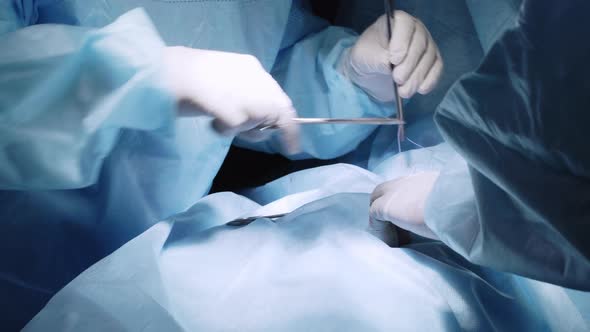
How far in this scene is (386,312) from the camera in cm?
71

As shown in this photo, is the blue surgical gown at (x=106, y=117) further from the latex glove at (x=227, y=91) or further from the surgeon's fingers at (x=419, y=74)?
the surgeon's fingers at (x=419, y=74)

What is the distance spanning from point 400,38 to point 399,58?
5 centimetres

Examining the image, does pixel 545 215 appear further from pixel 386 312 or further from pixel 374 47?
pixel 374 47

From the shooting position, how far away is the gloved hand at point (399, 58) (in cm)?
110

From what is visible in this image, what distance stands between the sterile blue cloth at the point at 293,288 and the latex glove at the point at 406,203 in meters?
0.06

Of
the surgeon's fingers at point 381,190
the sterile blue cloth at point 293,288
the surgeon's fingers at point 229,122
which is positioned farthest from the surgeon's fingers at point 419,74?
the surgeon's fingers at point 229,122

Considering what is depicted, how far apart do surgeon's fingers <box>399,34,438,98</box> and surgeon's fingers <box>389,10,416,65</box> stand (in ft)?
0.18

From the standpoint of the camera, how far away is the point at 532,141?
1.43 feet

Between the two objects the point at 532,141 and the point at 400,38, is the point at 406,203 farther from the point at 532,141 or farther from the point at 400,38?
the point at 400,38

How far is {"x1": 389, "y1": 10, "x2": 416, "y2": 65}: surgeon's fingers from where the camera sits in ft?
3.60

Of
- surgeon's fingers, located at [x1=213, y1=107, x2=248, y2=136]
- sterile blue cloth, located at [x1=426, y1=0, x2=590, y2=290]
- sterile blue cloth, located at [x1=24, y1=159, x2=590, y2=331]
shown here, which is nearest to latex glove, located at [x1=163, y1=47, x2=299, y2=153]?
surgeon's fingers, located at [x1=213, y1=107, x2=248, y2=136]

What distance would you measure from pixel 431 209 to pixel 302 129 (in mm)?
687

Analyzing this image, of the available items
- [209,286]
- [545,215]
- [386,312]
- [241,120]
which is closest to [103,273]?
[209,286]

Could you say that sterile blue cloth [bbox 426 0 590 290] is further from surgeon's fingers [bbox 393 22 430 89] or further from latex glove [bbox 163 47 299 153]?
surgeon's fingers [bbox 393 22 430 89]
